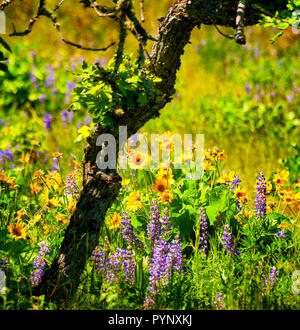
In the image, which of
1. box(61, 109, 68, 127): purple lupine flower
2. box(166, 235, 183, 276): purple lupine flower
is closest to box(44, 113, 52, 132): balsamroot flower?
box(61, 109, 68, 127): purple lupine flower

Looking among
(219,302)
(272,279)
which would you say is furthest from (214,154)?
(219,302)

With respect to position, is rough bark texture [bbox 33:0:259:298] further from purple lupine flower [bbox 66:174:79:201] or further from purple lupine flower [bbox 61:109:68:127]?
purple lupine flower [bbox 61:109:68:127]

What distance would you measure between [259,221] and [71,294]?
3.91ft

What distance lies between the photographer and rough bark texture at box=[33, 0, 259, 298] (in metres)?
2.15

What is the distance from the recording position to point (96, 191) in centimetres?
214

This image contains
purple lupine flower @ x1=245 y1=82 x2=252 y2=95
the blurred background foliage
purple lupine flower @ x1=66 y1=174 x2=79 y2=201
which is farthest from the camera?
purple lupine flower @ x1=245 y1=82 x2=252 y2=95

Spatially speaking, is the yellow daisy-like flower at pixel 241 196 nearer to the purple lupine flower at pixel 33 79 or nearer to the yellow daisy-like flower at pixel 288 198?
the yellow daisy-like flower at pixel 288 198

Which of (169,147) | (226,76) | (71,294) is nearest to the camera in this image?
(71,294)

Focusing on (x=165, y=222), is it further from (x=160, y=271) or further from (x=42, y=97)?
(x=42, y=97)

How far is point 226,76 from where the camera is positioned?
6.50 meters

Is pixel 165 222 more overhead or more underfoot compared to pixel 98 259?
more overhead

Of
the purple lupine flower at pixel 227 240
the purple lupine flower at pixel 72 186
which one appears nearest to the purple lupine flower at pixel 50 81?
the purple lupine flower at pixel 72 186
